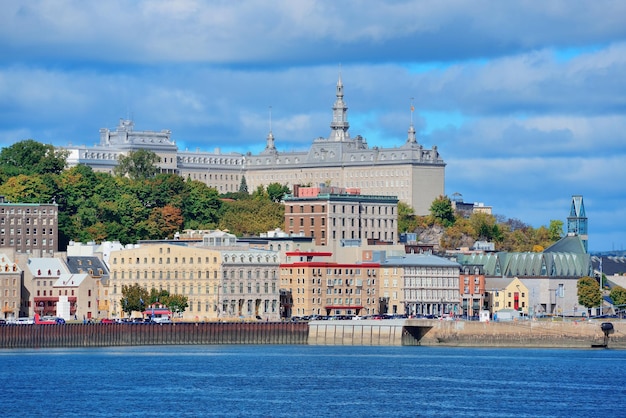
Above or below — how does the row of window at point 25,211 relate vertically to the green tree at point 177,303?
above

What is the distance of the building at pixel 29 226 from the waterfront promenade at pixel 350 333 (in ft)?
133

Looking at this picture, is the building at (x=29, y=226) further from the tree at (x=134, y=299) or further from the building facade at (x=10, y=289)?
the tree at (x=134, y=299)

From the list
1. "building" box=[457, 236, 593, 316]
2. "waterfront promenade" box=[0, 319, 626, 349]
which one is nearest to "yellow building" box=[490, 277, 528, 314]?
"building" box=[457, 236, 593, 316]

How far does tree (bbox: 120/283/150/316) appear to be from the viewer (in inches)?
6663

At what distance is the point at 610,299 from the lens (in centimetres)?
19300

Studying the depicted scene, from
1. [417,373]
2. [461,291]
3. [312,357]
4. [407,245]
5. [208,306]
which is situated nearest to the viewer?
[417,373]

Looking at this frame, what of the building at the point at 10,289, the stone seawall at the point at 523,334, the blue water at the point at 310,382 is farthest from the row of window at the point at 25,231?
the stone seawall at the point at 523,334

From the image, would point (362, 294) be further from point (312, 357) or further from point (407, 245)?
point (312, 357)

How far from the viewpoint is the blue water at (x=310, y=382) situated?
109 meters

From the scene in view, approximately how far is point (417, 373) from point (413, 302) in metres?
51.0

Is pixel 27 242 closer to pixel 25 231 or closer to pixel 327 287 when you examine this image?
pixel 25 231

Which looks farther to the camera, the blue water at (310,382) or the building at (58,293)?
the building at (58,293)

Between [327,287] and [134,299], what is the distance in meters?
17.8

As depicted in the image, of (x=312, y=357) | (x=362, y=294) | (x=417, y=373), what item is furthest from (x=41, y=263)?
(x=417, y=373)
